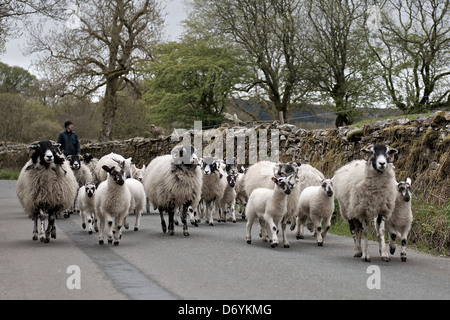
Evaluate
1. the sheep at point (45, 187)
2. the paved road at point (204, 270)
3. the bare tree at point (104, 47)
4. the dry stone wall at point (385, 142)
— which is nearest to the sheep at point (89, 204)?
the paved road at point (204, 270)

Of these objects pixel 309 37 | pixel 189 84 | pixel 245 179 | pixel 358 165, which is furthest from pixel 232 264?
pixel 189 84

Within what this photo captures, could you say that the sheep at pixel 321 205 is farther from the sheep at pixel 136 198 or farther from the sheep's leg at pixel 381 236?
the sheep at pixel 136 198

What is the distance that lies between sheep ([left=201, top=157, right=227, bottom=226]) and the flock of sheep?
0.02 meters

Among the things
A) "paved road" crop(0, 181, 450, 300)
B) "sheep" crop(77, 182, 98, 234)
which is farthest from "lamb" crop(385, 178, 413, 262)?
"sheep" crop(77, 182, 98, 234)

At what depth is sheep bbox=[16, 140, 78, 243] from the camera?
440 inches

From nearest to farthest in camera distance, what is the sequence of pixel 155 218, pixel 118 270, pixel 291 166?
pixel 118 270, pixel 291 166, pixel 155 218

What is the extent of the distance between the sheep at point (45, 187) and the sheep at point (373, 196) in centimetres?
531

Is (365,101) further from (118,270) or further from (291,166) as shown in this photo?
(118,270)

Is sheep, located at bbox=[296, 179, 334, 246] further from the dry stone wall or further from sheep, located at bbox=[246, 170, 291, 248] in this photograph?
the dry stone wall

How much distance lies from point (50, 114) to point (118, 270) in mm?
66083

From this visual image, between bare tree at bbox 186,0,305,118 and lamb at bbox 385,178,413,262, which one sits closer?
lamb at bbox 385,178,413,262

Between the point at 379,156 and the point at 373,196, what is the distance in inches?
24.8

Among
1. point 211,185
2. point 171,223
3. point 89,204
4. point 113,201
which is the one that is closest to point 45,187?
point 113,201

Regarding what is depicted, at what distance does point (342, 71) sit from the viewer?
39.8 metres
